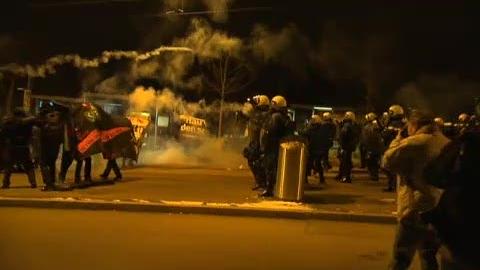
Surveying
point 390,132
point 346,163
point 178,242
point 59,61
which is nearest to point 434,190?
point 178,242

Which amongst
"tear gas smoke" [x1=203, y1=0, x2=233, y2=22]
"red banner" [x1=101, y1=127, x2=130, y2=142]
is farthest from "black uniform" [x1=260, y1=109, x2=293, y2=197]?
"tear gas smoke" [x1=203, y1=0, x2=233, y2=22]

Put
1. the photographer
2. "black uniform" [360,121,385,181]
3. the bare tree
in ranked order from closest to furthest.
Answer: the photographer
"black uniform" [360,121,385,181]
the bare tree

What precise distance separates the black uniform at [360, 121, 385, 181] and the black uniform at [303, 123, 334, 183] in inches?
36.1

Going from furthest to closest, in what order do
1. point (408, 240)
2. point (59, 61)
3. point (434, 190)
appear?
1. point (59, 61)
2. point (408, 240)
3. point (434, 190)

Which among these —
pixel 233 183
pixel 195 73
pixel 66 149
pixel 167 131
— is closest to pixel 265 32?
pixel 195 73

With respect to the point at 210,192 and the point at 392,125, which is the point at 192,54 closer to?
the point at 392,125

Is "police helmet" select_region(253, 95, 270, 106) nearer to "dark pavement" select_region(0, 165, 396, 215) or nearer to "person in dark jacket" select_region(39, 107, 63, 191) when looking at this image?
"dark pavement" select_region(0, 165, 396, 215)

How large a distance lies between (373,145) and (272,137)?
16.0ft

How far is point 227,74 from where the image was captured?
37.1 meters

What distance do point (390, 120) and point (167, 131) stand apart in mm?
10596

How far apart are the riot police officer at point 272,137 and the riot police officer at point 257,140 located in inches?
19.4

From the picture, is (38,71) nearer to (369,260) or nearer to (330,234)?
(330,234)

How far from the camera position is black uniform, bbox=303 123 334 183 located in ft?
57.7

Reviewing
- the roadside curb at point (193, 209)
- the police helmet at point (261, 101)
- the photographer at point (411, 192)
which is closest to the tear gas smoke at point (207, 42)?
the police helmet at point (261, 101)
